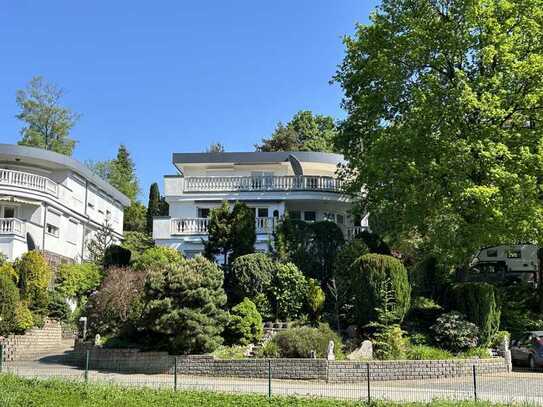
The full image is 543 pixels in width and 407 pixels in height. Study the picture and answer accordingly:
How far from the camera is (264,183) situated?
116ft

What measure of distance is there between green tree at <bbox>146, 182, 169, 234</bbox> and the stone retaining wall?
3638 cm

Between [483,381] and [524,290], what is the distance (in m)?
13.7

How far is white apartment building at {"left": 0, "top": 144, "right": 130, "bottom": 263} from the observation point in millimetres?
32406

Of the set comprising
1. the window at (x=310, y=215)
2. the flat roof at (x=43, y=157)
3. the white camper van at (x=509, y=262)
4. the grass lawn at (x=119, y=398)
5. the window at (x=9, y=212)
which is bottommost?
the grass lawn at (x=119, y=398)

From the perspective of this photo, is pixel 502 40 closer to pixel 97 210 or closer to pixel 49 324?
pixel 49 324

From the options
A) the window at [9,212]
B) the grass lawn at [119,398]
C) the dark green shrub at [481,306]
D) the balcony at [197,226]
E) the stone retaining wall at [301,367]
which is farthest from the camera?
the window at [9,212]

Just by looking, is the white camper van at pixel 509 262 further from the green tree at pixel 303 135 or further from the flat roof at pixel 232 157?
the green tree at pixel 303 135

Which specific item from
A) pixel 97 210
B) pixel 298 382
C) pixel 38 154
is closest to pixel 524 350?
pixel 298 382

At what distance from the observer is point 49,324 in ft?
91.5

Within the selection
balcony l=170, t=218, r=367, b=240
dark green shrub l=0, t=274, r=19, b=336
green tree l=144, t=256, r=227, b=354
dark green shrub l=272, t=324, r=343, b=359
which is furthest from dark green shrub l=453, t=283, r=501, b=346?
dark green shrub l=0, t=274, r=19, b=336

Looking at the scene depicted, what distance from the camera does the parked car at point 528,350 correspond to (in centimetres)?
2147

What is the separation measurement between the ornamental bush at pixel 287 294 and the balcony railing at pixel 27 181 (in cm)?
1564

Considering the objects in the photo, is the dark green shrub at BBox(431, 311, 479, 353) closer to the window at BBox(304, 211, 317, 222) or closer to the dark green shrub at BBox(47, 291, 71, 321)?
the window at BBox(304, 211, 317, 222)

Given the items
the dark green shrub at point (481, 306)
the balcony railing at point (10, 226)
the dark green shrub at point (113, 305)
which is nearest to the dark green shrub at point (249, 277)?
the dark green shrub at point (113, 305)
